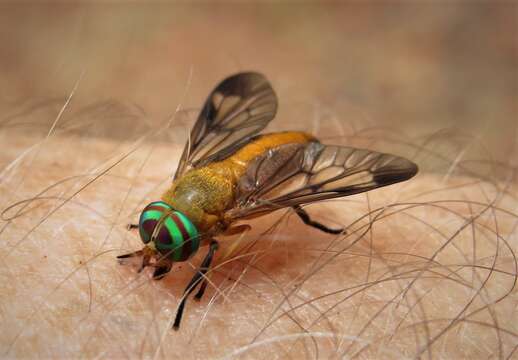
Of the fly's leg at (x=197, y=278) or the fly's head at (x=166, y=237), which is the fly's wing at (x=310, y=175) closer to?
the fly's leg at (x=197, y=278)

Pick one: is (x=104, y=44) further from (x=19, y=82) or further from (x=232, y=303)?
(x=232, y=303)

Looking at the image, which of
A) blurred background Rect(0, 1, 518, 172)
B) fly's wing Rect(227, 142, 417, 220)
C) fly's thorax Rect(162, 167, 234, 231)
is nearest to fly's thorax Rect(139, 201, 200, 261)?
fly's thorax Rect(162, 167, 234, 231)

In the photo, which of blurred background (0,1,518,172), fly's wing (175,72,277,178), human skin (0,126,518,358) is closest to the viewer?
human skin (0,126,518,358)

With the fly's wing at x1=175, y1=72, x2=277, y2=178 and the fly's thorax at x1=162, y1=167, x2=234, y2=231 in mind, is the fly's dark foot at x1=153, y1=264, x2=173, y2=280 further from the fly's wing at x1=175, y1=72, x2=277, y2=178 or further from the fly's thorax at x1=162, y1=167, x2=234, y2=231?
the fly's wing at x1=175, y1=72, x2=277, y2=178

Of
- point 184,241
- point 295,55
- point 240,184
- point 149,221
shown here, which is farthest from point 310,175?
point 295,55

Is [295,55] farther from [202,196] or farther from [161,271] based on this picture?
[161,271]

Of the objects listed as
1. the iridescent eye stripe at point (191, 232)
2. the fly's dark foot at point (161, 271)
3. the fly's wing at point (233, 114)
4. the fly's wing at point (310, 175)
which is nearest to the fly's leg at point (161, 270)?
the fly's dark foot at point (161, 271)
